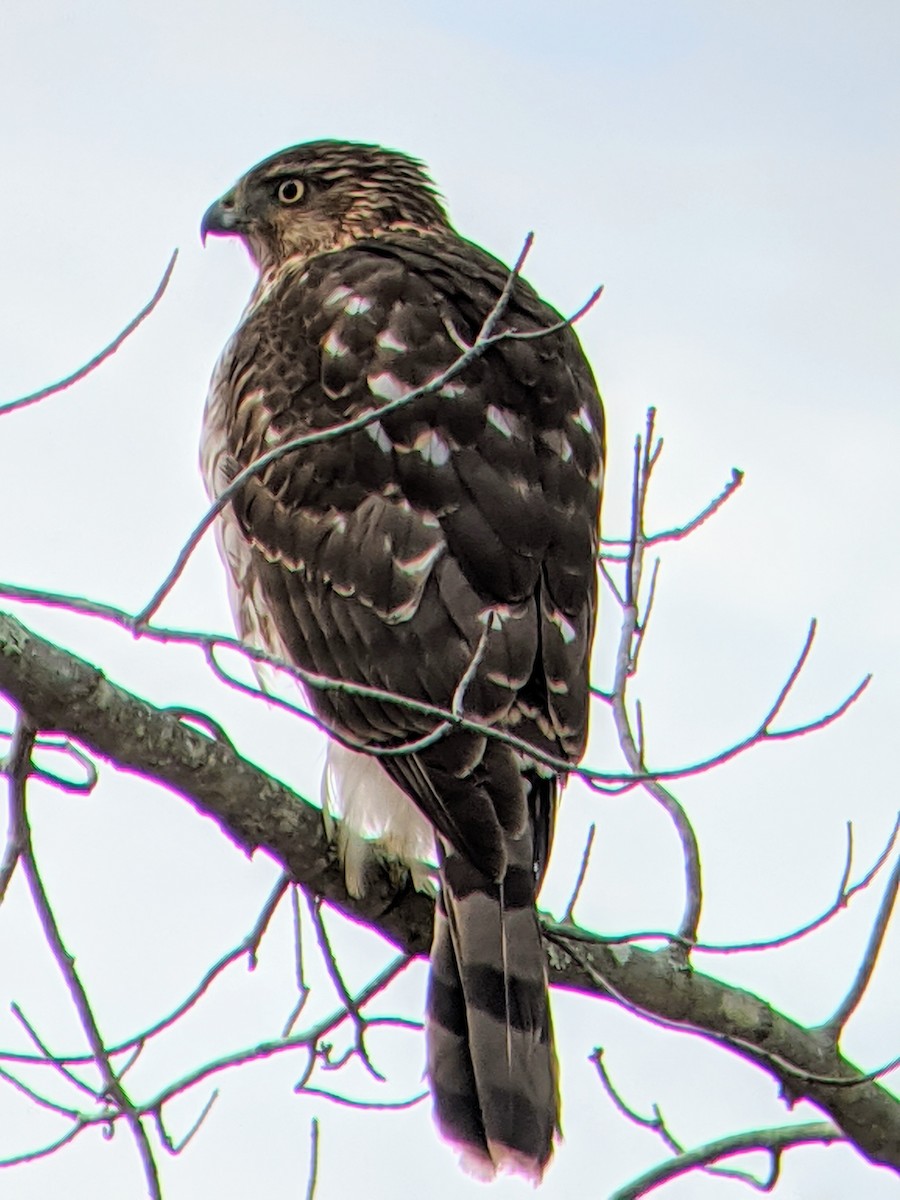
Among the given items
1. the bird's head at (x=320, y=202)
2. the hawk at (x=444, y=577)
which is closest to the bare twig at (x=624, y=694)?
the hawk at (x=444, y=577)

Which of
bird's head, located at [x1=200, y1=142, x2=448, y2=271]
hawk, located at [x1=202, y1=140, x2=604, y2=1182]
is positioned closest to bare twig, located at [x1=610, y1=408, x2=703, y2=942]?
hawk, located at [x1=202, y1=140, x2=604, y2=1182]

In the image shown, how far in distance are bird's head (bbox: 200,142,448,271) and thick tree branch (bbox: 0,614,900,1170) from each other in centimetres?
222

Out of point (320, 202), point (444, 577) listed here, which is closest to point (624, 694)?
point (444, 577)

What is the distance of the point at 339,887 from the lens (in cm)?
345

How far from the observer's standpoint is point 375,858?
345 cm

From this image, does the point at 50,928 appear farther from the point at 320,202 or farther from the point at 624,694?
the point at 320,202

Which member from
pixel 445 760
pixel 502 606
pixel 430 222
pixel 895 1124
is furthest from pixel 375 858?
pixel 430 222

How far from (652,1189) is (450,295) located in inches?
78.9

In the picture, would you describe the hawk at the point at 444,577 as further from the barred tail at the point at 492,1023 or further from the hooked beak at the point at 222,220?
the hooked beak at the point at 222,220

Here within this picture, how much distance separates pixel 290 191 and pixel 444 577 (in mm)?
2106

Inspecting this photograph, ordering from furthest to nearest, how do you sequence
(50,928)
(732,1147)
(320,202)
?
1. (320,202)
2. (732,1147)
3. (50,928)

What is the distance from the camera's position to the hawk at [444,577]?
3.18 meters

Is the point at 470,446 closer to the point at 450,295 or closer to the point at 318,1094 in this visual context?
the point at 450,295

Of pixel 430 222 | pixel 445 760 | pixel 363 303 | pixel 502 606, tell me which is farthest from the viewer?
pixel 430 222
